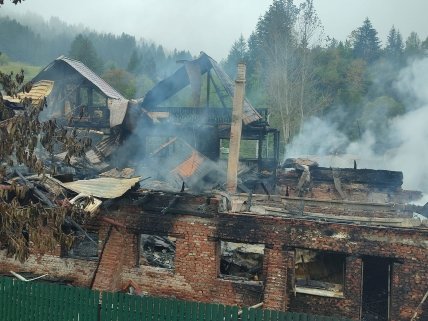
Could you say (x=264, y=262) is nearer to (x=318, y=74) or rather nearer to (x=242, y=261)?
(x=242, y=261)

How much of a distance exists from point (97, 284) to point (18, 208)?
5.77m

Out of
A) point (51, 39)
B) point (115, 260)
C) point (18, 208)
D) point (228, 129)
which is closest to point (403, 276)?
point (115, 260)

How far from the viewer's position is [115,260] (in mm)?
11070

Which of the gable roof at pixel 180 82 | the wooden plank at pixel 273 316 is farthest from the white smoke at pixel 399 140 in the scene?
the wooden plank at pixel 273 316

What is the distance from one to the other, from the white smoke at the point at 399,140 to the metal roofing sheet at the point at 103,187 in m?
18.0

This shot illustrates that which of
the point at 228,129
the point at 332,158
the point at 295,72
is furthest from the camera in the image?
the point at 295,72

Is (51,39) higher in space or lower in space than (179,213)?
higher

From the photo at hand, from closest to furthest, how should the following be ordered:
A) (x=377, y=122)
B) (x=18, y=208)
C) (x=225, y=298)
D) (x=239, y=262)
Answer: (x=18, y=208), (x=225, y=298), (x=239, y=262), (x=377, y=122)

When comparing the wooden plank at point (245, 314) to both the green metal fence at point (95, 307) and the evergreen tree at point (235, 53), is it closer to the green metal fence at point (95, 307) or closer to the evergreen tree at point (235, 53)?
the green metal fence at point (95, 307)

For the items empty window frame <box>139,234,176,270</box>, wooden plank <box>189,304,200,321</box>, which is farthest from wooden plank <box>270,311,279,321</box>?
empty window frame <box>139,234,176,270</box>

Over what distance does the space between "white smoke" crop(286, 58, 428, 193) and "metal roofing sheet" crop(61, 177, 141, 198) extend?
1800 centimetres

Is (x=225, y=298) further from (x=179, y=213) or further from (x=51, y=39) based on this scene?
(x=51, y=39)

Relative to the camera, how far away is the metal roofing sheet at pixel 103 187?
31.7 ft

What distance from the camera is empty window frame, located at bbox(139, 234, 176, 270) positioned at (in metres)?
12.7
